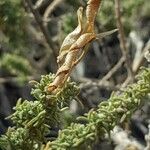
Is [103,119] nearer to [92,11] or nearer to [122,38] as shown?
[92,11]

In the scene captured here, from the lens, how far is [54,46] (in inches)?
88.2

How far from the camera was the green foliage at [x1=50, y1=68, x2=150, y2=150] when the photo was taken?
1049 millimetres

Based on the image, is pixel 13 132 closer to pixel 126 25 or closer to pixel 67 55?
pixel 67 55

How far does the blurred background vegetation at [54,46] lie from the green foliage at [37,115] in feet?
1.48

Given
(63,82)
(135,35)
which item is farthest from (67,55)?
(135,35)

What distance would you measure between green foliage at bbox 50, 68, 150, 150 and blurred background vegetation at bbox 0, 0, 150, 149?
0.48 meters

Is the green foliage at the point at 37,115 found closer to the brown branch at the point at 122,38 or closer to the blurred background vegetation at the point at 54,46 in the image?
the blurred background vegetation at the point at 54,46

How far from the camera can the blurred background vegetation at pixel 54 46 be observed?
2.22m

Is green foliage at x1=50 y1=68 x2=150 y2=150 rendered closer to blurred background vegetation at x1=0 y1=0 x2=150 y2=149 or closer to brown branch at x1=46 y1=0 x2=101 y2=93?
brown branch at x1=46 y1=0 x2=101 y2=93

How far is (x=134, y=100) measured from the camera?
3.62ft

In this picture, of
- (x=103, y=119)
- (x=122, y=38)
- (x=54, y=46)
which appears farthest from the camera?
(x=54, y=46)

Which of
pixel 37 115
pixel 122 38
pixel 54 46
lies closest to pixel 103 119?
pixel 37 115

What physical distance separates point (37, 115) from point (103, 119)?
0.14m

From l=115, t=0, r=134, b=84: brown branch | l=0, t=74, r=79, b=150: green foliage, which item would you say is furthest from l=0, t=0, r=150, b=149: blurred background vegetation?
l=0, t=74, r=79, b=150: green foliage
